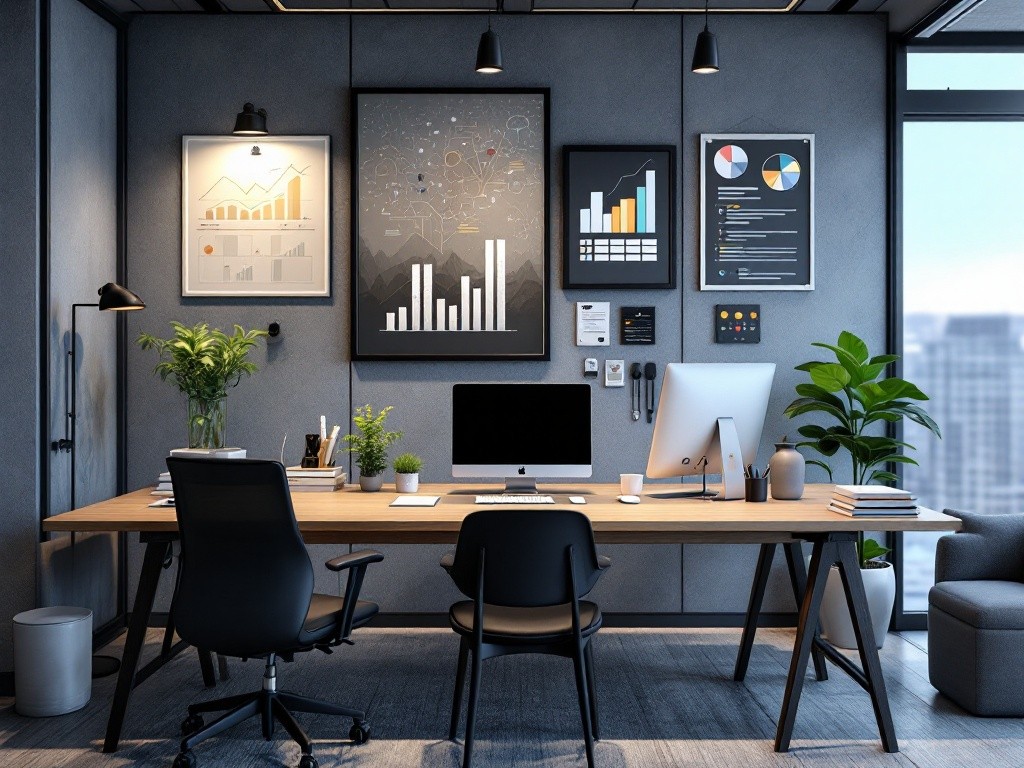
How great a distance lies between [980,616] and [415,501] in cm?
213

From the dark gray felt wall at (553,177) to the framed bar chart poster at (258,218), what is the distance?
3.0 inches

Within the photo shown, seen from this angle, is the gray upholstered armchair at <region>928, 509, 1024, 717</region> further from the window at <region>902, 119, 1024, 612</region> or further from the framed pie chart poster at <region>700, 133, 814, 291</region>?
the framed pie chart poster at <region>700, 133, 814, 291</region>

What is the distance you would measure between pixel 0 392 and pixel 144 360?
3.23 ft

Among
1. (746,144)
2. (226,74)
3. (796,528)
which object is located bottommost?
(796,528)

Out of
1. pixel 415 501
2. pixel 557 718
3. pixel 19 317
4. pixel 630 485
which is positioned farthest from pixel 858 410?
pixel 19 317

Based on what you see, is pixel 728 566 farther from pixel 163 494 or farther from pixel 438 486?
pixel 163 494

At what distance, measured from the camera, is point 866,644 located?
299 cm

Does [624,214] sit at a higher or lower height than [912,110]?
lower

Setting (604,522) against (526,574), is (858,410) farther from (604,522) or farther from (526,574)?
(526,574)

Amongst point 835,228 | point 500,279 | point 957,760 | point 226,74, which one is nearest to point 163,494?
point 500,279

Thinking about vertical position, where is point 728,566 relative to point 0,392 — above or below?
below

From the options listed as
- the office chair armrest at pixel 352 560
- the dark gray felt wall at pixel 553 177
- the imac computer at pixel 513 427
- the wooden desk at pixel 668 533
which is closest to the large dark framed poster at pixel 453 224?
the dark gray felt wall at pixel 553 177

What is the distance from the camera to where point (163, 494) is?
3551mm

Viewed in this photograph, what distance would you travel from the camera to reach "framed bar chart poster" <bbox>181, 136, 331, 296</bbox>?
14.5 ft
